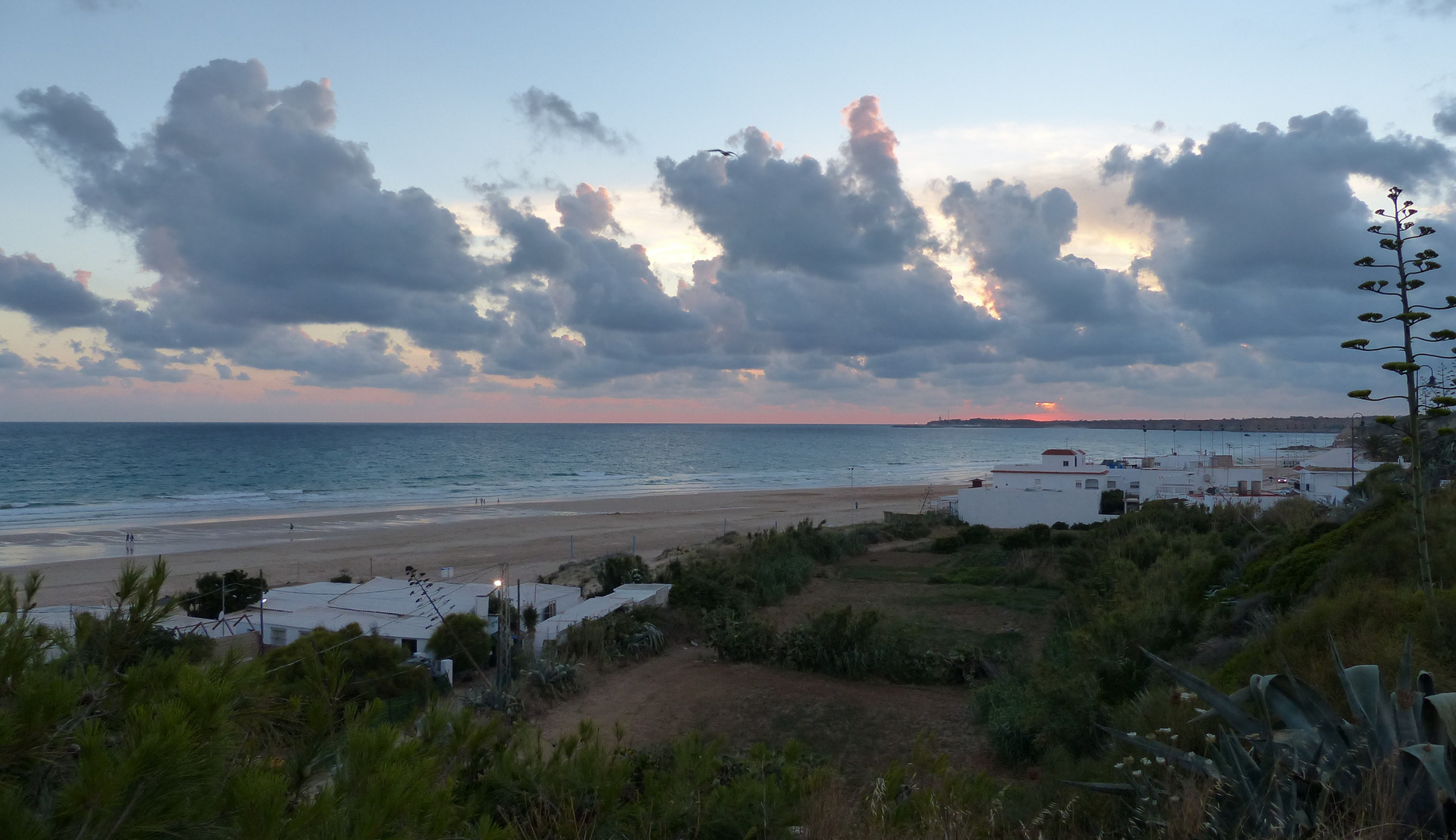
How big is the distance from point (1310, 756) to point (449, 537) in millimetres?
33504

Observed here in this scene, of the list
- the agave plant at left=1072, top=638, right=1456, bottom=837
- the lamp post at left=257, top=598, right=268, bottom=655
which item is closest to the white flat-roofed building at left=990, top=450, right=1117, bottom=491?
the lamp post at left=257, top=598, right=268, bottom=655

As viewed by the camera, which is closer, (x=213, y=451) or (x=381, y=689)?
(x=381, y=689)

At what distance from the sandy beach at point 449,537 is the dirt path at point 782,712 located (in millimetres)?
12599

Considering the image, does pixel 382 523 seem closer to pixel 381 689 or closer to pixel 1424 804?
pixel 381 689

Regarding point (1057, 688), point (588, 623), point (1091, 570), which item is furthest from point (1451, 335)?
point (1091, 570)

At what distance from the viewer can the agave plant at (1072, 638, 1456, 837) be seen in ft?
9.41

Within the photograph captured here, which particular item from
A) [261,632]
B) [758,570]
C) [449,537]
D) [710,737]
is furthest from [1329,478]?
[449,537]

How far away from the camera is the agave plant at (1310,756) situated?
2867 millimetres

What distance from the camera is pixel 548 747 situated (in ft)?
26.6

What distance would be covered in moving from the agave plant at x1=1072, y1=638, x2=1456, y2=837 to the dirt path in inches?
165

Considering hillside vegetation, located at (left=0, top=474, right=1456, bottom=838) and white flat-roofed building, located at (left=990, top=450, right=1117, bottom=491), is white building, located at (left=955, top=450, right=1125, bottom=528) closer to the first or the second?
white flat-roofed building, located at (left=990, top=450, right=1117, bottom=491)

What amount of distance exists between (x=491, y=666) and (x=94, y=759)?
37.9 feet

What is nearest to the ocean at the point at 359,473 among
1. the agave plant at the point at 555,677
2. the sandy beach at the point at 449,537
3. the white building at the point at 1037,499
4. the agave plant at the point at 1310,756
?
the sandy beach at the point at 449,537

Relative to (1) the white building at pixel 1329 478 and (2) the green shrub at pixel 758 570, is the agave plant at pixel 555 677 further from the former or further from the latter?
(1) the white building at pixel 1329 478
